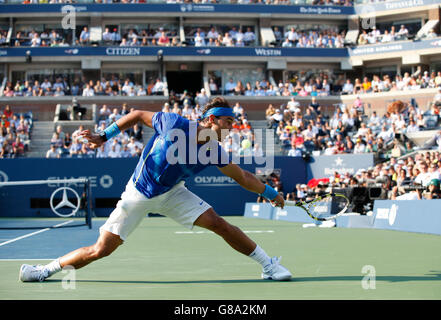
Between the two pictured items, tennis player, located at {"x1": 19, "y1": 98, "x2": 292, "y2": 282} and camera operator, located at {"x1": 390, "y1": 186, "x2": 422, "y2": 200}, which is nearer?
tennis player, located at {"x1": 19, "y1": 98, "x2": 292, "y2": 282}

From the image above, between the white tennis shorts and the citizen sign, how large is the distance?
3526 cm

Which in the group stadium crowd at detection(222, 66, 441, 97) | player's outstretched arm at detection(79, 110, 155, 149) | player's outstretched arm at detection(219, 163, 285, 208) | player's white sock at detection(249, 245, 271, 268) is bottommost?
player's white sock at detection(249, 245, 271, 268)

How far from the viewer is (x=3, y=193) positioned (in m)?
26.4

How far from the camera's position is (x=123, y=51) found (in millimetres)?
40594

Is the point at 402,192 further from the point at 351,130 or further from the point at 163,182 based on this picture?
the point at 163,182

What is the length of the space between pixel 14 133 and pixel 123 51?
11.2 m

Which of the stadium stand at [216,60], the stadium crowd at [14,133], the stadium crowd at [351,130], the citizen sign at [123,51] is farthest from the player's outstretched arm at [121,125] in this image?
the citizen sign at [123,51]

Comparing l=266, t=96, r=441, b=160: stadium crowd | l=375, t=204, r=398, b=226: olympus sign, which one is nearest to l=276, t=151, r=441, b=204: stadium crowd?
l=375, t=204, r=398, b=226: olympus sign

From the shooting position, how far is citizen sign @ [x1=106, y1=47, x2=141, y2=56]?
40500 millimetres

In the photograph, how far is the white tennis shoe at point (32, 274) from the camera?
250 inches

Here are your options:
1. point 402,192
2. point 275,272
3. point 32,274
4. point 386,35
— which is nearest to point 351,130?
point 402,192

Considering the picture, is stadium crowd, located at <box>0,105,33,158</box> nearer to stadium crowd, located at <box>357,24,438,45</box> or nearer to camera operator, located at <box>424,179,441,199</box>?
camera operator, located at <box>424,179,441,199</box>

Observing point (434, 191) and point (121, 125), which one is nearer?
point (121, 125)
